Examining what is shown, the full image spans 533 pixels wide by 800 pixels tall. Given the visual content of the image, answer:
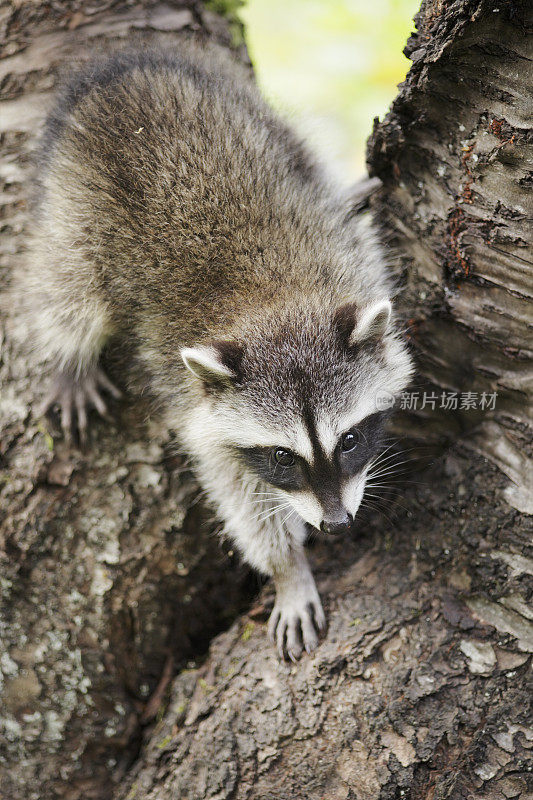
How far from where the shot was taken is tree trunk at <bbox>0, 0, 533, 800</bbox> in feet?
8.80

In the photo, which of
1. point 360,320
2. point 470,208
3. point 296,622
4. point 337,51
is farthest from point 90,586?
point 337,51

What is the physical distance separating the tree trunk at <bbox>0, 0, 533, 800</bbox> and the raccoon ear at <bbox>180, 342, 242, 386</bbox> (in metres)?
0.75

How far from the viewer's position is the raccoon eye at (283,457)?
9.77 ft

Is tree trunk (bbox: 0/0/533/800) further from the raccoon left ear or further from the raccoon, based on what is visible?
the raccoon left ear

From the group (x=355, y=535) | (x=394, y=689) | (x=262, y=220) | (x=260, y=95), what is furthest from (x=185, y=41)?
(x=394, y=689)

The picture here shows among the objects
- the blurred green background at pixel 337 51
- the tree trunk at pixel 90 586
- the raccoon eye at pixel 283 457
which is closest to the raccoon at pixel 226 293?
the raccoon eye at pixel 283 457

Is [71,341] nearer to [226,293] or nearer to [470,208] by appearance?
[226,293]

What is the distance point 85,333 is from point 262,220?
114 cm

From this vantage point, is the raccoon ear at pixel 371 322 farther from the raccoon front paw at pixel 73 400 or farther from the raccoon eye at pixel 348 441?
the raccoon front paw at pixel 73 400

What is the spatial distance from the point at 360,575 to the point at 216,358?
1.22 metres

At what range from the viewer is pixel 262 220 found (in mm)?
3191

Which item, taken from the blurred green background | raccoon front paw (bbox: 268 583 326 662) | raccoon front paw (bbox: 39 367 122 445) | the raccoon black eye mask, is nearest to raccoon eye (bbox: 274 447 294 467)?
the raccoon black eye mask

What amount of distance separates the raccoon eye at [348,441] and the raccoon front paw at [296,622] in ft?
2.35

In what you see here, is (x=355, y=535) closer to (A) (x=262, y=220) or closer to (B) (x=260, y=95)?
(A) (x=262, y=220)
